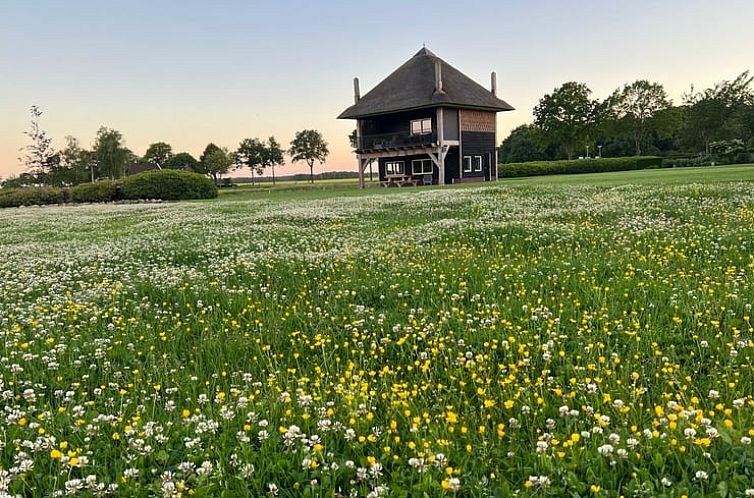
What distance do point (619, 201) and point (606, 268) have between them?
921 cm

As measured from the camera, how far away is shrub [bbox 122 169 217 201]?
37.3 meters

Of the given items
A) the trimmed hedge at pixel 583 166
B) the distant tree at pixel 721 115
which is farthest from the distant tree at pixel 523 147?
the trimmed hedge at pixel 583 166

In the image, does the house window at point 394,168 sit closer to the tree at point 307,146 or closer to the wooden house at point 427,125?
the wooden house at point 427,125

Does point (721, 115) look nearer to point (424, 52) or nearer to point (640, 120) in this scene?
point (640, 120)

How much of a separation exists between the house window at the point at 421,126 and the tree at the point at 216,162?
53666 millimetres

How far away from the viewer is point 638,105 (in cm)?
9288

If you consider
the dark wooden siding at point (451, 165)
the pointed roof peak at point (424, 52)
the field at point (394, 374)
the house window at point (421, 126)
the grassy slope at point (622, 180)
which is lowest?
the field at point (394, 374)

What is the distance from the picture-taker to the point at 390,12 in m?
26.1

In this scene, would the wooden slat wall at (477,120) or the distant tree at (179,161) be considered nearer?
the wooden slat wall at (477,120)

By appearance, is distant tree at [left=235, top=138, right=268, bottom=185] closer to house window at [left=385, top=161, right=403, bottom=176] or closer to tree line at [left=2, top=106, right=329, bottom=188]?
tree line at [left=2, top=106, right=329, bottom=188]

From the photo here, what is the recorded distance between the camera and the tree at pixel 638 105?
90938 millimetres

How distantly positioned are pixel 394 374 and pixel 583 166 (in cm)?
6554

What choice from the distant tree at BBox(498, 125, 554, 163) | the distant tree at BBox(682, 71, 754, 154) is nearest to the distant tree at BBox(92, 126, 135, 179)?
the distant tree at BBox(498, 125, 554, 163)

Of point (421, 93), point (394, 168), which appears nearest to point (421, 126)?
point (421, 93)
